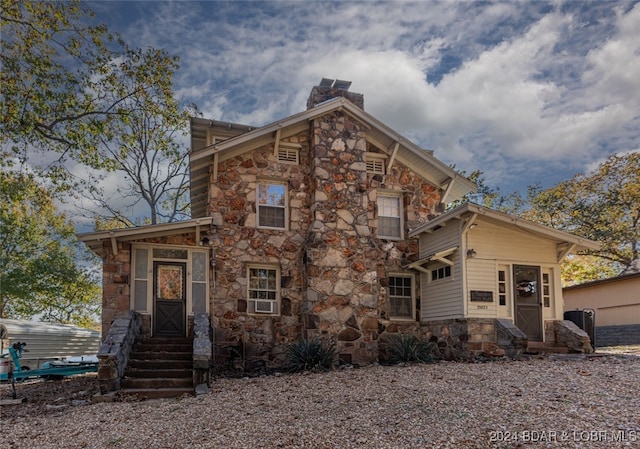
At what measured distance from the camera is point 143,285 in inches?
510

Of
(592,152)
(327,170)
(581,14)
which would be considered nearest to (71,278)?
(327,170)

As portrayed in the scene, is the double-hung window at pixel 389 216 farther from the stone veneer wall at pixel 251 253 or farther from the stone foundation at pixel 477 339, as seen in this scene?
the stone foundation at pixel 477 339

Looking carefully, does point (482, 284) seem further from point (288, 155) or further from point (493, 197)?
point (493, 197)

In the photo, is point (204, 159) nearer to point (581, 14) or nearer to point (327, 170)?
point (327, 170)

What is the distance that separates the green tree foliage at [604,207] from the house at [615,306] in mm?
6836

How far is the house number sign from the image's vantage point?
1249cm

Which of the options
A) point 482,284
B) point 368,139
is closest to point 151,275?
point 368,139

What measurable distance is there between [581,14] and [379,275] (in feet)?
28.8

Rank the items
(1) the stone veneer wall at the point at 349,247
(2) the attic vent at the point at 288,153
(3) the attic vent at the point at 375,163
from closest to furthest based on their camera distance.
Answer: (1) the stone veneer wall at the point at 349,247 → (2) the attic vent at the point at 288,153 → (3) the attic vent at the point at 375,163

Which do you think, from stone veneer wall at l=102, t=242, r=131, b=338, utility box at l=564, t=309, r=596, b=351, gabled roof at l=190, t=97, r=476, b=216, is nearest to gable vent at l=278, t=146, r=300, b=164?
gabled roof at l=190, t=97, r=476, b=216

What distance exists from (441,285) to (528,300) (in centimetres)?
222

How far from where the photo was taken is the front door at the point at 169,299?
42.8ft

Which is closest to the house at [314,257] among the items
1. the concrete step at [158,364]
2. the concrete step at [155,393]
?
the concrete step at [158,364]

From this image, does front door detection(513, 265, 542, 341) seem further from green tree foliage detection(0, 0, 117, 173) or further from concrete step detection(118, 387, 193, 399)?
green tree foliage detection(0, 0, 117, 173)
